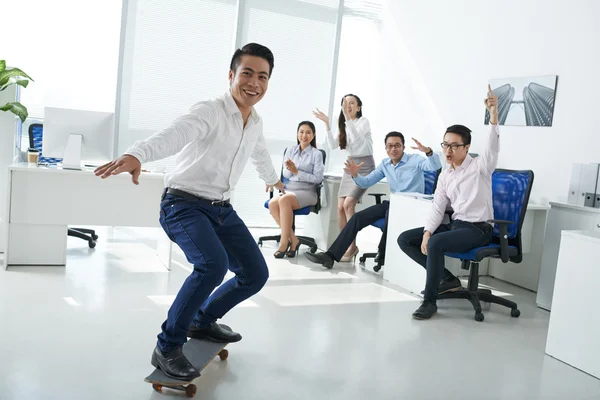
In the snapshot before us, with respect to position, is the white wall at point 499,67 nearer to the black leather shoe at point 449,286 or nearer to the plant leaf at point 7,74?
the black leather shoe at point 449,286

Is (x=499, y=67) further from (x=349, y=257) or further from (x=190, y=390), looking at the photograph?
(x=190, y=390)

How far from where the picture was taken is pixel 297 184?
584 cm

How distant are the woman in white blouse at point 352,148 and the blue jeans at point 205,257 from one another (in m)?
3.03

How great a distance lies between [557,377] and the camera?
3.08 metres

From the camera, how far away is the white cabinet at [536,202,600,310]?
171 inches

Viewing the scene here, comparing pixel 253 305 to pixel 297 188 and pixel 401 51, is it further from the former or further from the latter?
pixel 401 51

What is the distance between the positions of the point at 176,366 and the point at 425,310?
6.63 ft

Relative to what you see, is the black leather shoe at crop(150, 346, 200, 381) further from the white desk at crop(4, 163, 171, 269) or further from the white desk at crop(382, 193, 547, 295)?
the white desk at crop(382, 193, 547, 295)

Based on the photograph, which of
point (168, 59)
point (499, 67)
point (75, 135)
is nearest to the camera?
point (75, 135)

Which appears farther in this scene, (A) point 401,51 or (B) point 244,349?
(A) point 401,51

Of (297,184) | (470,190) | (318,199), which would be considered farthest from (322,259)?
(470,190)


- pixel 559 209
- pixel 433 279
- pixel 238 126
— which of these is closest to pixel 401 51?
pixel 559 209

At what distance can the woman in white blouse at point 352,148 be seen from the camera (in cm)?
579

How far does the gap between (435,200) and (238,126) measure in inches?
80.3
